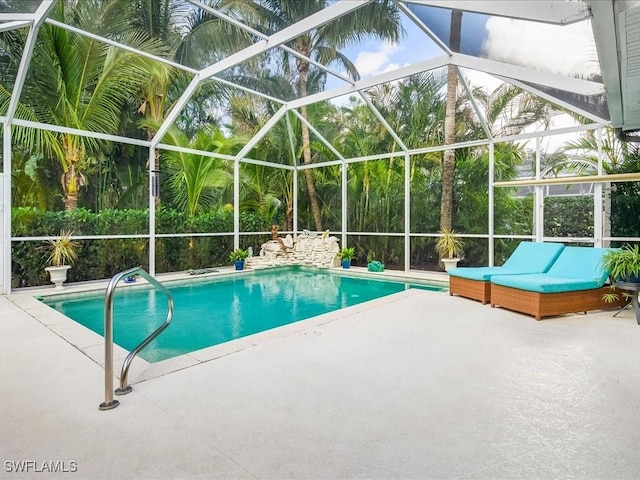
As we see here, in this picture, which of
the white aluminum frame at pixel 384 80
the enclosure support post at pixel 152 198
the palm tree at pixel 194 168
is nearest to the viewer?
the white aluminum frame at pixel 384 80

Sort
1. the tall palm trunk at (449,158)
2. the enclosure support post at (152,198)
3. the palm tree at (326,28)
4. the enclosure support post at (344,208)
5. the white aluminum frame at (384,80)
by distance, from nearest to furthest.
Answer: the white aluminum frame at (384,80) → the palm tree at (326,28) → the enclosure support post at (152,198) → the tall palm trunk at (449,158) → the enclosure support post at (344,208)

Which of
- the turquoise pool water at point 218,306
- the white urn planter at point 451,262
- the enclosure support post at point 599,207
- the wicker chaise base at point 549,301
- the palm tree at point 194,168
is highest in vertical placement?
the palm tree at point 194,168

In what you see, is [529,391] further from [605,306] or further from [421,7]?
[421,7]

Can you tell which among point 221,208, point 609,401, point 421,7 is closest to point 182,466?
point 609,401

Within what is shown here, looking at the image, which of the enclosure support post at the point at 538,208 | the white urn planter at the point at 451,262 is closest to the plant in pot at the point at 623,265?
the enclosure support post at the point at 538,208

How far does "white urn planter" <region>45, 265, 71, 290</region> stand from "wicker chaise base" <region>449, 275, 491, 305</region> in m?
7.91

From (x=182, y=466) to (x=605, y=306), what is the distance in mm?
6500

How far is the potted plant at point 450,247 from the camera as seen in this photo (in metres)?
9.77

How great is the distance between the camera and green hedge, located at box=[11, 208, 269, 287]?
8023 mm

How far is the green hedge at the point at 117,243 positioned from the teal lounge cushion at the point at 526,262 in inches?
288

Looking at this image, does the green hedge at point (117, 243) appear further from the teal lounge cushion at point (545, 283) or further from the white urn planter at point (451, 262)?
the teal lounge cushion at point (545, 283)

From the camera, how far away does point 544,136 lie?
8336 millimetres

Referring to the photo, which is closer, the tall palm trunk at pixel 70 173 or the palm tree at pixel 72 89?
the palm tree at pixel 72 89

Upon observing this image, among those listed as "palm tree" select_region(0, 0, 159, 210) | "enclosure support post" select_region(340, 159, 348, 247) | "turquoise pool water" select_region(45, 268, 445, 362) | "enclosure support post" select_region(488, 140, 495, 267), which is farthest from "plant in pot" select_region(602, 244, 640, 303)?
"palm tree" select_region(0, 0, 159, 210)
